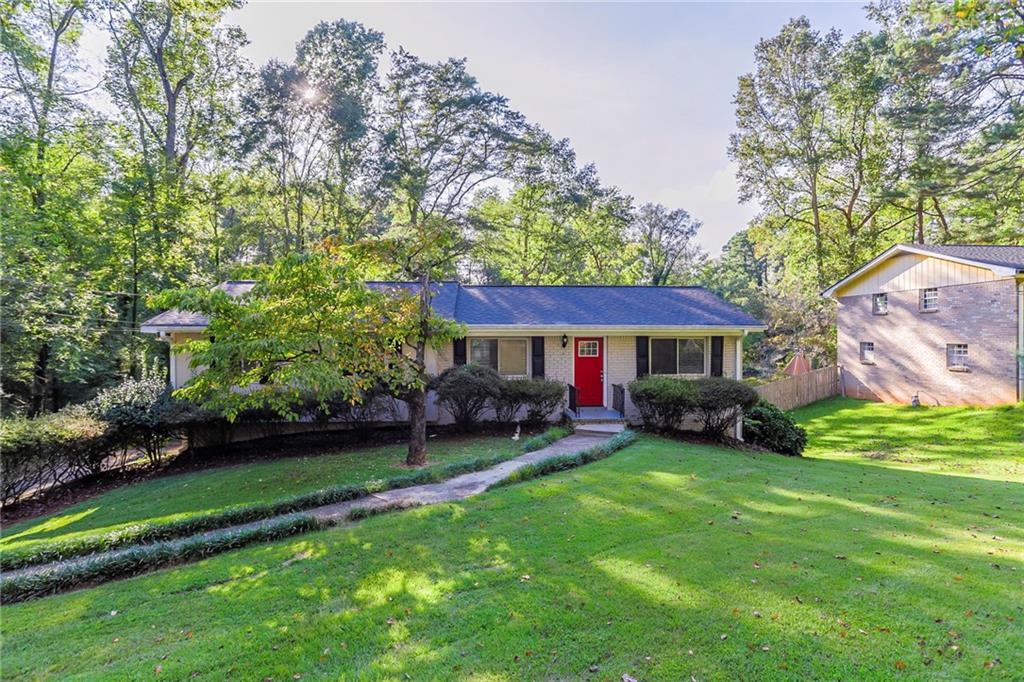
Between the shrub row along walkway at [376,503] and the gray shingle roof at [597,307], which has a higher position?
the gray shingle roof at [597,307]

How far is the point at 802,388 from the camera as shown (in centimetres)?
1991

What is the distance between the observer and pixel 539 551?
479cm

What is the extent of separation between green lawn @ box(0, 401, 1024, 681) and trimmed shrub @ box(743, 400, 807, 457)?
5630 mm

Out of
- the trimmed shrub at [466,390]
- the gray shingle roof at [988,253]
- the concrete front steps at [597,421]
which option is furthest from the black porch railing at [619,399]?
the gray shingle roof at [988,253]

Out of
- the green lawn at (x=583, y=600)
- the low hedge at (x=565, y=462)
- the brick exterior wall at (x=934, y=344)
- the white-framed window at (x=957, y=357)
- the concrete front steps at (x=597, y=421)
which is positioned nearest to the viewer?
the green lawn at (x=583, y=600)

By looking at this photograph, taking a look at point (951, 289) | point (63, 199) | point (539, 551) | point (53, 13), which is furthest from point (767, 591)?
point (53, 13)

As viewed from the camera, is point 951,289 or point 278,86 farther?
point 278,86

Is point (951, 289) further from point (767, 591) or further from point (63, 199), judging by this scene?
point (63, 199)

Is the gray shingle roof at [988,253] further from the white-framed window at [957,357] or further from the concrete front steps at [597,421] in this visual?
the concrete front steps at [597,421]

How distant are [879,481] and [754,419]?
4269 millimetres

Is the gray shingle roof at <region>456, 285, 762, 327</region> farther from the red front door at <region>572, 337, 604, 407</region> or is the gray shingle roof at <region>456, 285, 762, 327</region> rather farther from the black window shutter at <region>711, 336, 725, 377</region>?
the red front door at <region>572, 337, 604, 407</region>

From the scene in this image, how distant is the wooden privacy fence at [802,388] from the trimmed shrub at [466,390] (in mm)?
11543

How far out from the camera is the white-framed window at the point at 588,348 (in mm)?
13914

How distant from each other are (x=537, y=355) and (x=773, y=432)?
659 cm
